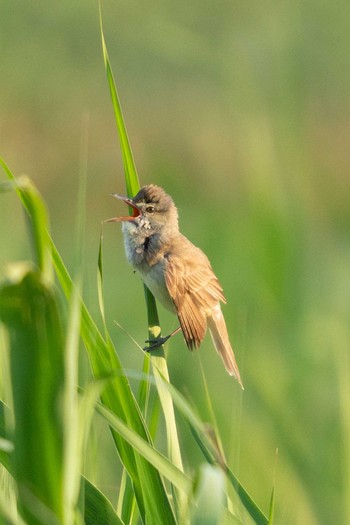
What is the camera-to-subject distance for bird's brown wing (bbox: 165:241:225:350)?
8.02 ft

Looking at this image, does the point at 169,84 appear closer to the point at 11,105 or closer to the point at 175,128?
the point at 175,128

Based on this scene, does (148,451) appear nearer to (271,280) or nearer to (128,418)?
(128,418)

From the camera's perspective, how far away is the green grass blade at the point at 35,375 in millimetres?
805

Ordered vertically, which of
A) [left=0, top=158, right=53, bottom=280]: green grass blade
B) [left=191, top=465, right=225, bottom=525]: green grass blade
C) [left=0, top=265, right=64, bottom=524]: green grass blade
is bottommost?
[left=191, top=465, right=225, bottom=525]: green grass blade

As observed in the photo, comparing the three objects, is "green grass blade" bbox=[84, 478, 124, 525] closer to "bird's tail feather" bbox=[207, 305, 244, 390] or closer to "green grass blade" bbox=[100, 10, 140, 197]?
"green grass blade" bbox=[100, 10, 140, 197]

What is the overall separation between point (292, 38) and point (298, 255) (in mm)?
529

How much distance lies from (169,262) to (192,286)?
8 cm

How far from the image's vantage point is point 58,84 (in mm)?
9406

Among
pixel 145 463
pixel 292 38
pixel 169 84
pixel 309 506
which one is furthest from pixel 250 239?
pixel 169 84

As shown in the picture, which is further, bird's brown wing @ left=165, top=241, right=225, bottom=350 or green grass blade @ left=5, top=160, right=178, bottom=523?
bird's brown wing @ left=165, top=241, right=225, bottom=350

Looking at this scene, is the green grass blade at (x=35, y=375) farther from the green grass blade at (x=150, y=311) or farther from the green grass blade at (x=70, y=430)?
the green grass blade at (x=150, y=311)

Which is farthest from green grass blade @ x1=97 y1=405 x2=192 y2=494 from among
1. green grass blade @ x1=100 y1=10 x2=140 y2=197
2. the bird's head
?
the bird's head

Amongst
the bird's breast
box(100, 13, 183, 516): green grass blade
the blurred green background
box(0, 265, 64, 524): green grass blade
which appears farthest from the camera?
the bird's breast

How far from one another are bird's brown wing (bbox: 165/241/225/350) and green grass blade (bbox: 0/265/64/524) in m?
1.53
